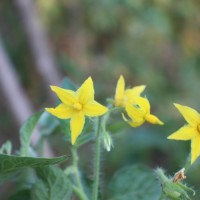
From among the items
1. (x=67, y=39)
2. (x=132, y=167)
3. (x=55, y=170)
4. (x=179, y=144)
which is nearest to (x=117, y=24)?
(x=67, y=39)

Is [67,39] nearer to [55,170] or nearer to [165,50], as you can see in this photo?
[165,50]

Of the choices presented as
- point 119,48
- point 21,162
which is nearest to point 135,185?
point 21,162

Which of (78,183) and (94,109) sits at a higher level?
(94,109)

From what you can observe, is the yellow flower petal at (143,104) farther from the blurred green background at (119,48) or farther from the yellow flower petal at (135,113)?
the blurred green background at (119,48)

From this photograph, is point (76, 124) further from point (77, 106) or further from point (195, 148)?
point (195, 148)

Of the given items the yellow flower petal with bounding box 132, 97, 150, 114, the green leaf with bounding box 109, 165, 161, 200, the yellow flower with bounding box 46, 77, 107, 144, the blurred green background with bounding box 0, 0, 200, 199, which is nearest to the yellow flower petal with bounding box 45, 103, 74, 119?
the yellow flower with bounding box 46, 77, 107, 144

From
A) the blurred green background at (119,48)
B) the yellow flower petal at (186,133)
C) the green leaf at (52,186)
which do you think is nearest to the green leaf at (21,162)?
the green leaf at (52,186)
